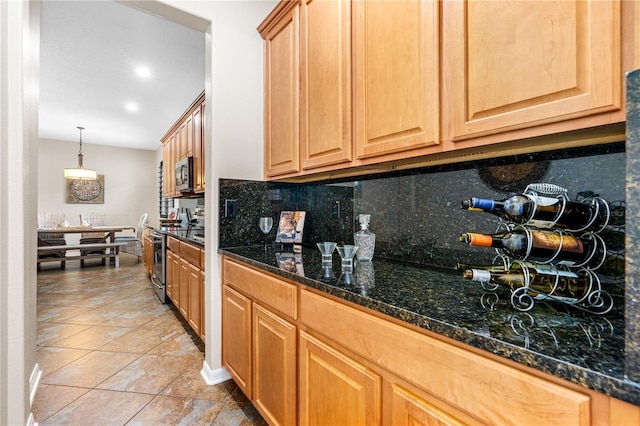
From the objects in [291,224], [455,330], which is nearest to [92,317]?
[291,224]

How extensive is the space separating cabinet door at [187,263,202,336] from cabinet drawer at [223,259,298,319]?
0.70 m

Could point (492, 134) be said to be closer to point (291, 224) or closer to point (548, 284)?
point (548, 284)

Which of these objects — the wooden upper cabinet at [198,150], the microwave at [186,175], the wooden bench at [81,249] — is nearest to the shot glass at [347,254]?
the wooden upper cabinet at [198,150]

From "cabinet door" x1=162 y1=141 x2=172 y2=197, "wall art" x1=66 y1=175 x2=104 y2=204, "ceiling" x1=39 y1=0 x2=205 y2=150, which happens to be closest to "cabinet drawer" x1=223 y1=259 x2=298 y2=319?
Answer: "ceiling" x1=39 y1=0 x2=205 y2=150

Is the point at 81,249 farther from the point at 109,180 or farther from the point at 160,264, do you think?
the point at 160,264

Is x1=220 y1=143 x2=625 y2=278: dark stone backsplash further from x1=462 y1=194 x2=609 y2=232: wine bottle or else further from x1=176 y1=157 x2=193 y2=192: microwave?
x1=176 y1=157 x2=193 y2=192: microwave

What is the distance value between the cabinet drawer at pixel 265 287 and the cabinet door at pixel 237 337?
0.08 m

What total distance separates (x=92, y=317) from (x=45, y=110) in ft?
12.9

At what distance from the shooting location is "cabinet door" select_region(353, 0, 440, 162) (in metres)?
1.02

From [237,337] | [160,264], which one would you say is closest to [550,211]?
[237,337]

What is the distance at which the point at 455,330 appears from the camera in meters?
0.65

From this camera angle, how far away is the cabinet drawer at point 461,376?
20.6 inches

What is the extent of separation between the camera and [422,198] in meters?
1.39

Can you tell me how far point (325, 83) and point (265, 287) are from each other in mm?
1075
